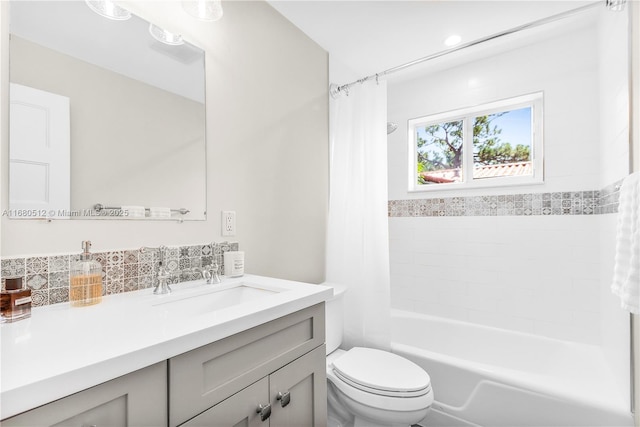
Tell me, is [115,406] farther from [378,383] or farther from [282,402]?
[378,383]

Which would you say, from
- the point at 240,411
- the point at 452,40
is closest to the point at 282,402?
the point at 240,411

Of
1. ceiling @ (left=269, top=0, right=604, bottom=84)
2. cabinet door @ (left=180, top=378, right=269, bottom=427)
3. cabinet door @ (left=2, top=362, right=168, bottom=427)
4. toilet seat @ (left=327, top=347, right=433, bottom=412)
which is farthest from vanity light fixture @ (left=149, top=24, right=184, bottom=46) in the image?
toilet seat @ (left=327, top=347, right=433, bottom=412)

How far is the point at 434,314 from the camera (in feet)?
8.17

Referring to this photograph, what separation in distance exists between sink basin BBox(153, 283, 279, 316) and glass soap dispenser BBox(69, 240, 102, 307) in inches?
6.9

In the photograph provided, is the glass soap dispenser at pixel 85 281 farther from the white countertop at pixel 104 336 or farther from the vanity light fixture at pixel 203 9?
the vanity light fixture at pixel 203 9

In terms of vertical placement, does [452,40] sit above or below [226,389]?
above

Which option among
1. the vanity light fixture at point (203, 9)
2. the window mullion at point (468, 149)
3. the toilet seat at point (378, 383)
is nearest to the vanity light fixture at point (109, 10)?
the vanity light fixture at point (203, 9)

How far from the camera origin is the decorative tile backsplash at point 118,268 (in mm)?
845

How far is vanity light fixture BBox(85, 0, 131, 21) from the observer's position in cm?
103

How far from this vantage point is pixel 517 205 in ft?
7.21

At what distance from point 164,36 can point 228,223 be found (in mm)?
818

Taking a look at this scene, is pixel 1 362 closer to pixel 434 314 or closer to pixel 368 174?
pixel 368 174

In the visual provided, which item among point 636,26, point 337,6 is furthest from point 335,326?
point 636,26

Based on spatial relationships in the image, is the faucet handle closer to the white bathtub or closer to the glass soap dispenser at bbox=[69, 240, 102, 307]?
the glass soap dispenser at bbox=[69, 240, 102, 307]
